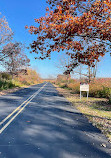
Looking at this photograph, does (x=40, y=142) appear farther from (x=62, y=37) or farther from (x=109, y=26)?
(x=109, y=26)

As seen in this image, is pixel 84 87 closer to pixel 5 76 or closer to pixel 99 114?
pixel 99 114

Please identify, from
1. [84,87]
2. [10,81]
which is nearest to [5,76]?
[10,81]

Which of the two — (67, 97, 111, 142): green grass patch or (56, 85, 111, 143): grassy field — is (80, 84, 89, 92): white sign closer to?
(56, 85, 111, 143): grassy field

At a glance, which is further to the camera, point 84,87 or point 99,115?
point 84,87

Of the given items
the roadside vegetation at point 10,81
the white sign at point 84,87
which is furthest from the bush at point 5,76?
the white sign at point 84,87

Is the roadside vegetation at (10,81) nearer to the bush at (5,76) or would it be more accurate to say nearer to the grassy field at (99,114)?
the bush at (5,76)

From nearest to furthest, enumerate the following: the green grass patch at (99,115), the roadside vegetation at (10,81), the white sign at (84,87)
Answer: the green grass patch at (99,115) → the white sign at (84,87) → the roadside vegetation at (10,81)

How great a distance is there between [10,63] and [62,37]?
25.1 meters

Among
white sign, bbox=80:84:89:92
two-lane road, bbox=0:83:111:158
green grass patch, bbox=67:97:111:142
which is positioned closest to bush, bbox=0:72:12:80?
white sign, bbox=80:84:89:92

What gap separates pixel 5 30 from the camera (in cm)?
2117

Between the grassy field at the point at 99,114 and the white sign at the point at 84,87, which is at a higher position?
the white sign at the point at 84,87

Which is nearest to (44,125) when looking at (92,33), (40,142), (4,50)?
(40,142)

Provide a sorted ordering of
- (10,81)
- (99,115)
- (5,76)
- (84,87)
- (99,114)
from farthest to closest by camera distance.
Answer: (5,76) → (10,81) → (84,87) → (99,114) → (99,115)

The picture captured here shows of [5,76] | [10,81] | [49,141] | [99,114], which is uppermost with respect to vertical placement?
[5,76]
